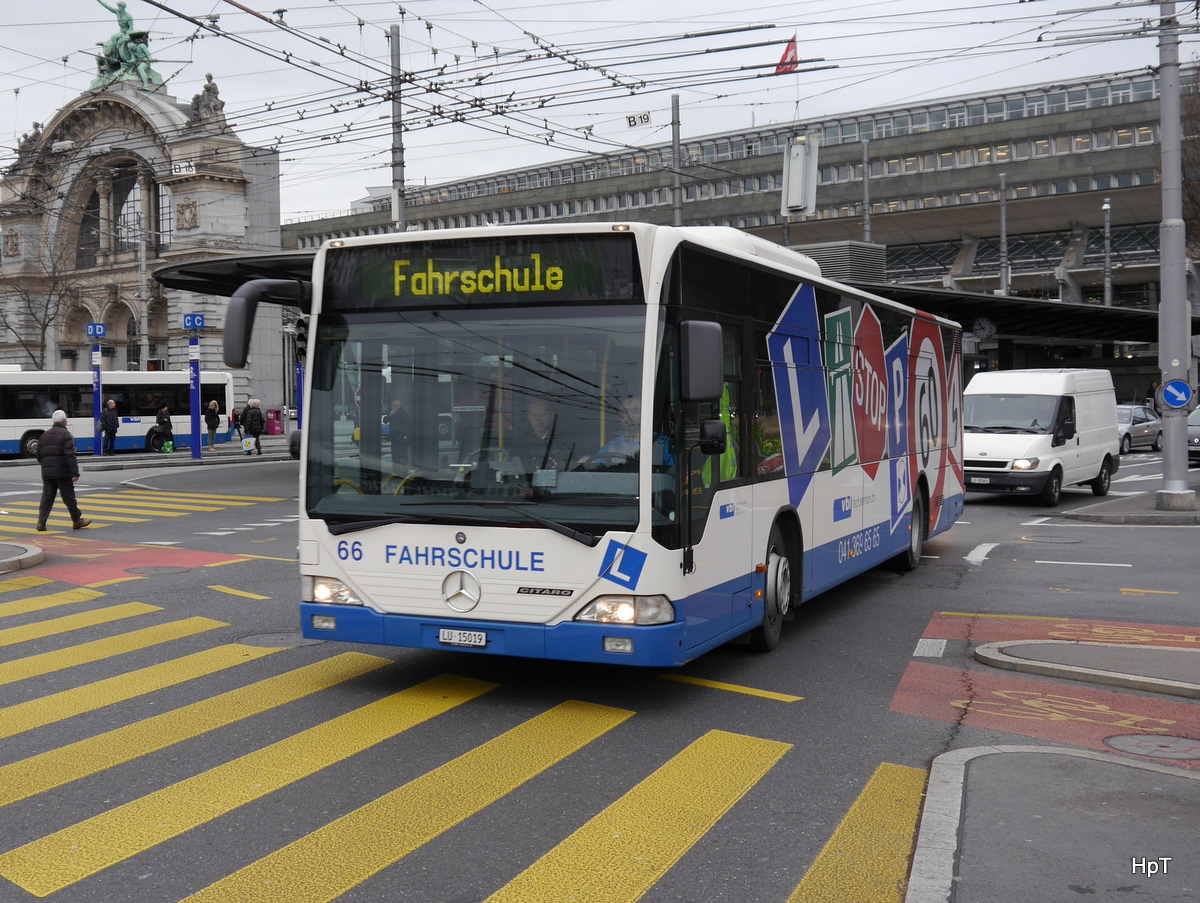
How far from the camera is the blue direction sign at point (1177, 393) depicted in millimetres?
17891

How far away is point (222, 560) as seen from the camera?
547 inches

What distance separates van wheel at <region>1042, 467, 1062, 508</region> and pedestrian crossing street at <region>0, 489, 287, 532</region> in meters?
13.8

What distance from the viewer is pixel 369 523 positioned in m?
6.87

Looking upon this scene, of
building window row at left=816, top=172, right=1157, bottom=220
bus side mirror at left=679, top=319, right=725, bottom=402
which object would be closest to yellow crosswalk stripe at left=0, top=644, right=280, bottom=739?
bus side mirror at left=679, top=319, right=725, bottom=402

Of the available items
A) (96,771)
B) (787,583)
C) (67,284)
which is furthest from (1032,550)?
(67,284)

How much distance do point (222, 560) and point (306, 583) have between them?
729 centimetres

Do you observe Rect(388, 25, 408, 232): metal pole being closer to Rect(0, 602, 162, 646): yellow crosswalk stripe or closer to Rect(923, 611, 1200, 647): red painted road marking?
Rect(0, 602, 162, 646): yellow crosswalk stripe

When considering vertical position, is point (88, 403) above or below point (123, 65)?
below

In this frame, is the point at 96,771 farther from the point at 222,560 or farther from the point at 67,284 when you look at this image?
the point at 67,284

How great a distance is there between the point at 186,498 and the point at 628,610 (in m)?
18.6

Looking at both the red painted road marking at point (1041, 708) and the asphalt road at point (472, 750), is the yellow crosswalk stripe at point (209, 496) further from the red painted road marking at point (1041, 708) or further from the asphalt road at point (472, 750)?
the red painted road marking at point (1041, 708)

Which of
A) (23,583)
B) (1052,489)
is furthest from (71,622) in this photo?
(1052,489)

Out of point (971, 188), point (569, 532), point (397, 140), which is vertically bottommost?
point (569, 532)

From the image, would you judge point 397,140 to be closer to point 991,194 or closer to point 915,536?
point 915,536
